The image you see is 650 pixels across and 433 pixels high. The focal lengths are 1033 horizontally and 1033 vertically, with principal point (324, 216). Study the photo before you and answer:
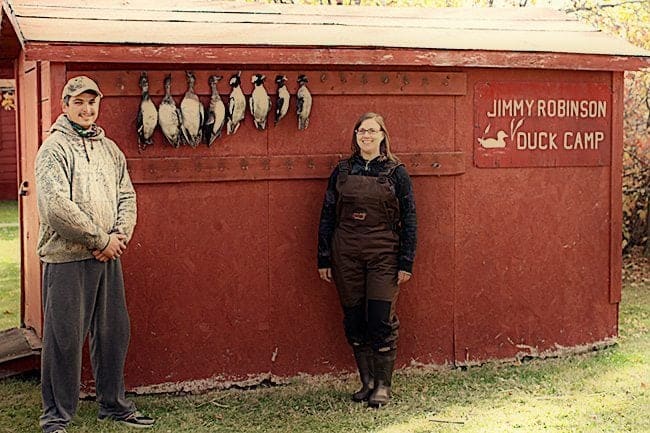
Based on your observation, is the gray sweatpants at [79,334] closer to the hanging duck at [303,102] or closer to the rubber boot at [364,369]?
the rubber boot at [364,369]

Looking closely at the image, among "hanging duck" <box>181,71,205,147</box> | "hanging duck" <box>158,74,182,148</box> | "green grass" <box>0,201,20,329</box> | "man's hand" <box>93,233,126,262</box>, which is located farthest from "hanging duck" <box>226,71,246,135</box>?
"green grass" <box>0,201,20,329</box>

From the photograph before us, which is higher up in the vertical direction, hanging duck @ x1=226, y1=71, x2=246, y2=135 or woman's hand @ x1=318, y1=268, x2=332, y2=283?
hanging duck @ x1=226, y1=71, x2=246, y2=135

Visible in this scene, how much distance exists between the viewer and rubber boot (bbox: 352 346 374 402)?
239 inches

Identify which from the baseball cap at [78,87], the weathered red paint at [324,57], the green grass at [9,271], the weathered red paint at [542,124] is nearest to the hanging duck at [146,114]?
the weathered red paint at [324,57]

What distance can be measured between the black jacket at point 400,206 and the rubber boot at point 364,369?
0.54 metres

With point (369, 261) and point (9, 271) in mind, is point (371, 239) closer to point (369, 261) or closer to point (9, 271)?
point (369, 261)

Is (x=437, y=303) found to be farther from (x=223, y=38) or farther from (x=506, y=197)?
(x=223, y=38)

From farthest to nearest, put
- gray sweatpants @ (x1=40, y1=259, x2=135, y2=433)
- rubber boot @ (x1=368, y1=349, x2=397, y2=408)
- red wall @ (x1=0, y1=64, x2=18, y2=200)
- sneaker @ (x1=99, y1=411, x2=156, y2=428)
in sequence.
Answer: red wall @ (x1=0, y1=64, x2=18, y2=200) → rubber boot @ (x1=368, y1=349, x2=397, y2=408) → sneaker @ (x1=99, y1=411, x2=156, y2=428) → gray sweatpants @ (x1=40, y1=259, x2=135, y2=433)

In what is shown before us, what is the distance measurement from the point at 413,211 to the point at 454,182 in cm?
83

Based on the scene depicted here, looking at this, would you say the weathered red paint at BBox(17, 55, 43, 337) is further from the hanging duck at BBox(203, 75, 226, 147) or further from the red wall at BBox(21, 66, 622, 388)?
the hanging duck at BBox(203, 75, 226, 147)

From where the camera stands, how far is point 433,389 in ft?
20.7

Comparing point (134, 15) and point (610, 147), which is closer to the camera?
point (134, 15)

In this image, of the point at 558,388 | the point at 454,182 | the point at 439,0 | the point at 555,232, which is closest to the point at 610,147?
the point at 555,232

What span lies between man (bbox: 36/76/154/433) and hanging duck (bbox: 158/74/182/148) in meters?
0.49
